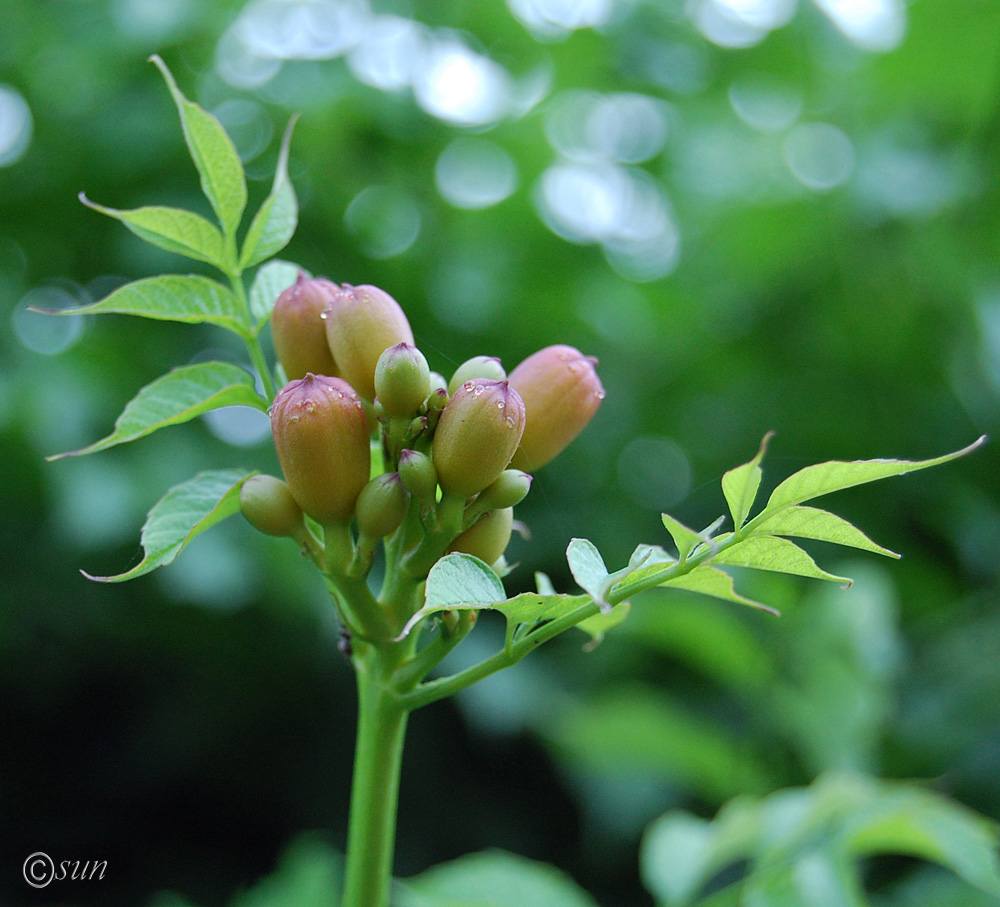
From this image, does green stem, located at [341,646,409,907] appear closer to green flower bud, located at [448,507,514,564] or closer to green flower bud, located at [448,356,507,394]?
green flower bud, located at [448,507,514,564]

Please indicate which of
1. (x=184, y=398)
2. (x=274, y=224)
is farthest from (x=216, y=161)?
(x=184, y=398)

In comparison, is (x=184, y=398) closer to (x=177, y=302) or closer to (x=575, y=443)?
(x=177, y=302)

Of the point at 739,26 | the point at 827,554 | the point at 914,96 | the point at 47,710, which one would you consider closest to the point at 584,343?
the point at 827,554

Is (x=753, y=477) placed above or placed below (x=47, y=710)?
above

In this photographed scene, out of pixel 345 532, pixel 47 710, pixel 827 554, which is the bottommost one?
pixel 47 710

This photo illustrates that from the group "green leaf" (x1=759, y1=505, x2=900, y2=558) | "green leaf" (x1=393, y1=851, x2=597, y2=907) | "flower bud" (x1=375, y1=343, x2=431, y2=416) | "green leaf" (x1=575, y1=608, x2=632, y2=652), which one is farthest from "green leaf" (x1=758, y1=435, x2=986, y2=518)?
"green leaf" (x1=393, y1=851, x2=597, y2=907)

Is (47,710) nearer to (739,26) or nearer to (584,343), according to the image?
(584,343)
